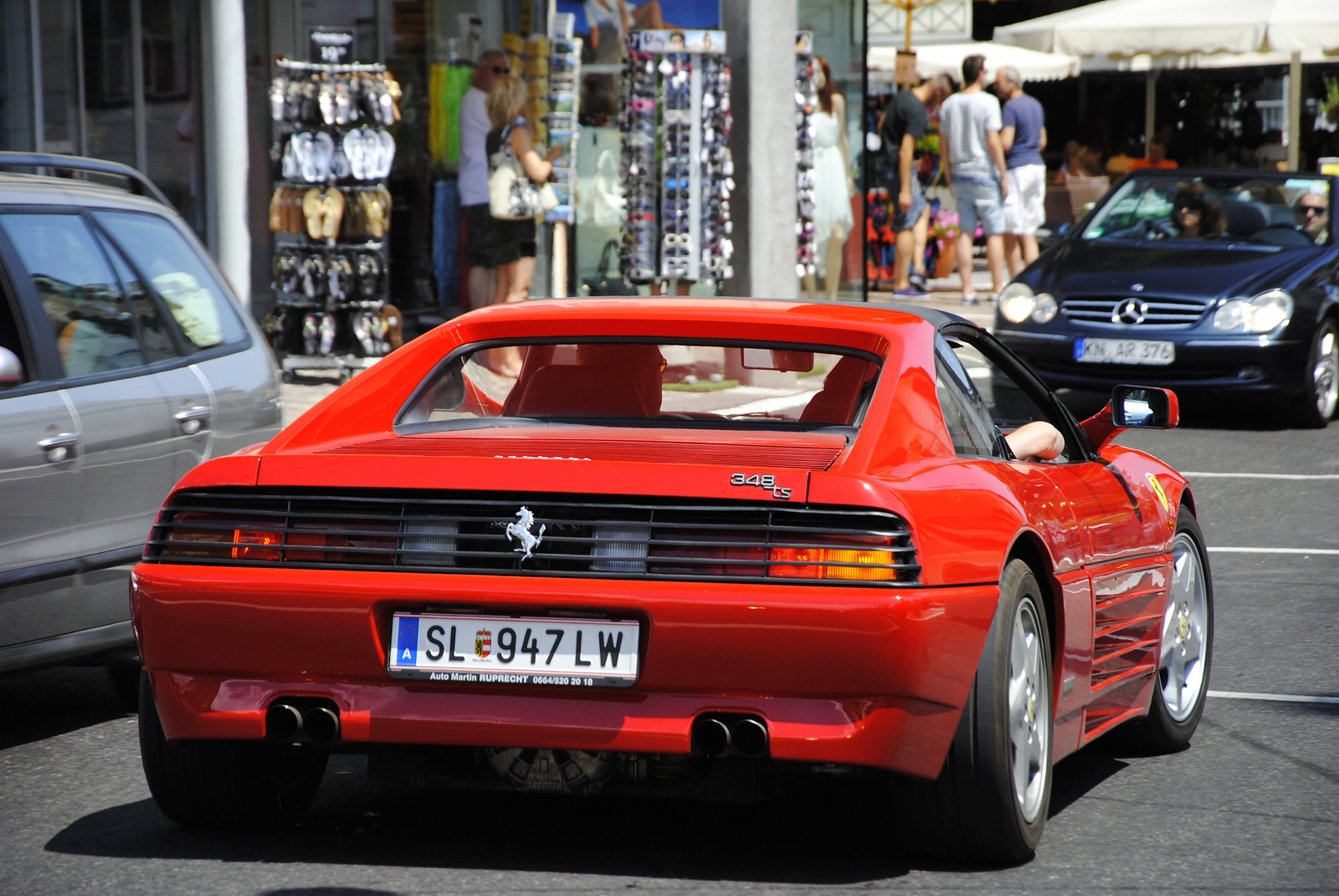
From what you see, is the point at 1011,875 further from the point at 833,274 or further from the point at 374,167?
the point at 833,274

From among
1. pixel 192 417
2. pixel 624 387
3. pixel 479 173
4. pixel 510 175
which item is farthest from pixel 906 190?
pixel 624 387

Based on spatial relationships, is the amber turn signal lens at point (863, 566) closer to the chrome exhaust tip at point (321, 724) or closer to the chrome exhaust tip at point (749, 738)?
the chrome exhaust tip at point (749, 738)

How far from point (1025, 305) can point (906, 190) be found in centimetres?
795

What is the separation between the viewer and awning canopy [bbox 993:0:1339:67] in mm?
20609

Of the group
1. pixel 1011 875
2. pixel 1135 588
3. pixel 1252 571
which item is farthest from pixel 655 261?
pixel 1011 875

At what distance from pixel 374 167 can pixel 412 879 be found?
10359 mm

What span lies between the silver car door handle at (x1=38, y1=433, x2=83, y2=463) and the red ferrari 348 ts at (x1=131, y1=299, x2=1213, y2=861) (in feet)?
3.91

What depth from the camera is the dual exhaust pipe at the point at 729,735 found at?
3.76 m

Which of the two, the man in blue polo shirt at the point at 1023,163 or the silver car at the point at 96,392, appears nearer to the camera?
the silver car at the point at 96,392

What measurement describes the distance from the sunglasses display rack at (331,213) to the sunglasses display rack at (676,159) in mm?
2031

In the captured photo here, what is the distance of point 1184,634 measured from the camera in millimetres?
5500

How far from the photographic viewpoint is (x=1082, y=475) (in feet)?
16.2

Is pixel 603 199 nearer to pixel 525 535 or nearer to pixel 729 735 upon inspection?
pixel 525 535

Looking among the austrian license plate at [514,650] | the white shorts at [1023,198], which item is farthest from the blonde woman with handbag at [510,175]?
the austrian license plate at [514,650]
